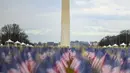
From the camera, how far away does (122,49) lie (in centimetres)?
970

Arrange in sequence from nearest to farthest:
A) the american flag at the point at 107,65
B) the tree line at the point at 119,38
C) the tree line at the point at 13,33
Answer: the american flag at the point at 107,65 → the tree line at the point at 13,33 → the tree line at the point at 119,38

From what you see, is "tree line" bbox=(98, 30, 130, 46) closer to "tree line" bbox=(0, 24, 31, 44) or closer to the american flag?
"tree line" bbox=(0, 24, 31, 44)

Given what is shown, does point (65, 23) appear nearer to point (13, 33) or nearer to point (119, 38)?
point (13, 33)

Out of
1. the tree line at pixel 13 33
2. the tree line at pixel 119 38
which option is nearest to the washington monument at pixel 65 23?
the tree line at pixel 13 33

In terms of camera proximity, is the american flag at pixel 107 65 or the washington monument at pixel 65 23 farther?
the washington monument at pixel 65 23

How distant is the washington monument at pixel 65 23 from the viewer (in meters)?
19.2

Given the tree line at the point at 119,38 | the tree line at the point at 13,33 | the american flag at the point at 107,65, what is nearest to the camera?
the american flag at the point at 107,65

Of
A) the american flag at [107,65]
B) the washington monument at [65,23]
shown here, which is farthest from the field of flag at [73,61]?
the washington monument at [65,23]

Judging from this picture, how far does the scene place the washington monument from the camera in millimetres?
19172

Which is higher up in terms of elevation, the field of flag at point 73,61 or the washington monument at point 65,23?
the washington monument at point 65,23

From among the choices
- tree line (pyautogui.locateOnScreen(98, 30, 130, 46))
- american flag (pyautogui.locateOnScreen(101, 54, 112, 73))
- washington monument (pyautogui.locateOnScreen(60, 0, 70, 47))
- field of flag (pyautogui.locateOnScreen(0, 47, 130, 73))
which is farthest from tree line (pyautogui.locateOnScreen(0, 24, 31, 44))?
american flag (pyautogui.locateOnScreen(101, 54, 112, 73))

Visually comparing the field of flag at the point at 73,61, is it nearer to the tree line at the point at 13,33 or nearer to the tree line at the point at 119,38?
the tree line at the point at 13,33

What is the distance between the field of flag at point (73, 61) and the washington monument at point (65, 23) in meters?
9.19

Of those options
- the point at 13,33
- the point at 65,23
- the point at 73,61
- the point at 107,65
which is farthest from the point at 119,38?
the point at 73,61
